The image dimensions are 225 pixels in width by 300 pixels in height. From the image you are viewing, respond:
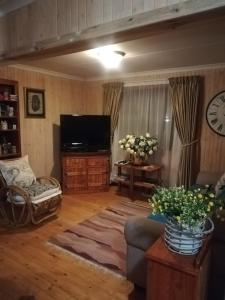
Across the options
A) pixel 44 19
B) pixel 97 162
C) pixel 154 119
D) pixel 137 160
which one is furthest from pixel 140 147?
pixel 44 19

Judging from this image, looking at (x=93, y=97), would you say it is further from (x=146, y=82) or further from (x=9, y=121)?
(x=9, y=121)

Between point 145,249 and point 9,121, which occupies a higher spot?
point 9,121

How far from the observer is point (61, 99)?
4918 mm

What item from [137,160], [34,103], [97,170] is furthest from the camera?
[97,170]

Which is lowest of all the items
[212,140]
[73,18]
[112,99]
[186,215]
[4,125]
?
[186,215]

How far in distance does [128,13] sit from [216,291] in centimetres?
215

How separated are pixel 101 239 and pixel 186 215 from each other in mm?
1915

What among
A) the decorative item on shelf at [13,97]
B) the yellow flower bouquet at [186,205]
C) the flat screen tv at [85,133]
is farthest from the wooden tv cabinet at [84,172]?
the yellow flower bouquet at [186,205]

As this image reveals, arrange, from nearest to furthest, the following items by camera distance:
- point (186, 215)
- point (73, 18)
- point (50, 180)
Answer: point (186, 215) < point (73, 18) < point (50, 180)

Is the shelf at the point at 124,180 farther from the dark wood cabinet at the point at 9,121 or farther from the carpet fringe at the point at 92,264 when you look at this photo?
the carpet fringe at the point at 92,264

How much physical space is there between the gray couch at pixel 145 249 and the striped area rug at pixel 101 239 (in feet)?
1.05

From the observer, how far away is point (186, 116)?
4086 mm

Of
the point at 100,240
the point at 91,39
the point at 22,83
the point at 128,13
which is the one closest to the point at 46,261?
the point at 100,240

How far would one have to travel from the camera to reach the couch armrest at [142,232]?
188 cm
